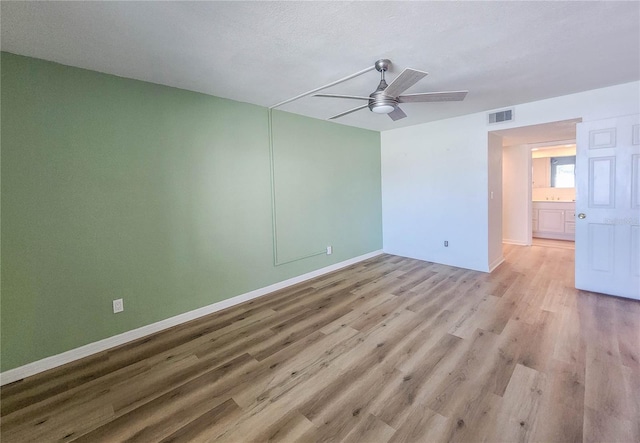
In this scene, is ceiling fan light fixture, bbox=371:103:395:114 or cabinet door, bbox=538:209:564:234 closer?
ceiling fan light fixture, bbox=371:103:395:114

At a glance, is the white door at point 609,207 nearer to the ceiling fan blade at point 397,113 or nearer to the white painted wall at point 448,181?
the white painted wall at point 448,181

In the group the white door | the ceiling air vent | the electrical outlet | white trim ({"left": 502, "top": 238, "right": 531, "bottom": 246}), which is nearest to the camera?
the electrical outlet

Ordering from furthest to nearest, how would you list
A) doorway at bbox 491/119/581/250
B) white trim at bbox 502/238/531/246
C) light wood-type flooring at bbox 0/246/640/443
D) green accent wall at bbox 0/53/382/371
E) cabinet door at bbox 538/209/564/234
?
cabinet door at bbox 538/209/564/234 → white trim at bbox 502/238/531/246 → doorway at bbox 491/119/581/250 → green accent wall at bbox 0/53/382/371 → light wood-type flooring at bbox 0/246/640/443

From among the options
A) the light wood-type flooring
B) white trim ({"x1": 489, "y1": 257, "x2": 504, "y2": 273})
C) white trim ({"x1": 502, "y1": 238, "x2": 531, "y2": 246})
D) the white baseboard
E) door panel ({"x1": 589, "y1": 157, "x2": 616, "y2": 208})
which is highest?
door panel ({"x1": 589, "y1": 157, "x2": 616, "y2": 208})

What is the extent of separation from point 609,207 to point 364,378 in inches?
141

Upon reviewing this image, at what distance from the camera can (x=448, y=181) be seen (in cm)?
452

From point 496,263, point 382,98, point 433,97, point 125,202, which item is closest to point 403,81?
point 382,98

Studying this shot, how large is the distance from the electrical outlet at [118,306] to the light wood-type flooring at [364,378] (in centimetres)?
35

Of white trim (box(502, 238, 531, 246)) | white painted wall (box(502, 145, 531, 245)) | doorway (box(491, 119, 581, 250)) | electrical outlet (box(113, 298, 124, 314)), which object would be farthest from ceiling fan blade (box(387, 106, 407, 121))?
white trim (box(502, 238, 531, 246))

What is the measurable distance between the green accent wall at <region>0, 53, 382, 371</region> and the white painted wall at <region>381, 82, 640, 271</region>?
2.15 meters

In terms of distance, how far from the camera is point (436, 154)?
4602 mm

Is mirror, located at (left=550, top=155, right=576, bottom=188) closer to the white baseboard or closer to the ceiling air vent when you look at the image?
the ceiling air vent

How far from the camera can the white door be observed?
304cm

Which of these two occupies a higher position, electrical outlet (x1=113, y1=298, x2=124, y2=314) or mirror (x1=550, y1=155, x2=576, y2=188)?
mirror (x1=550, y1=155, x2=576, y2=188)
